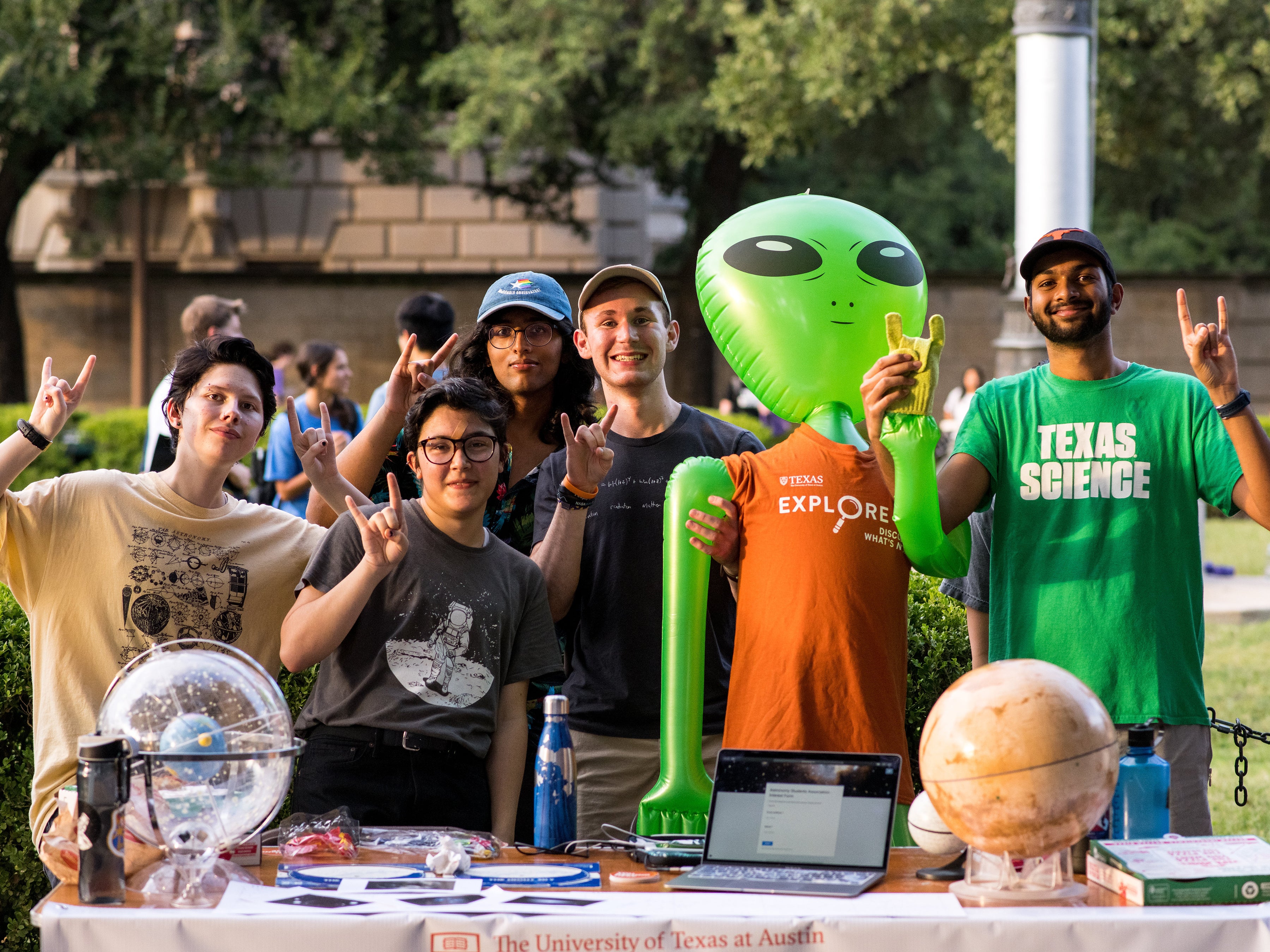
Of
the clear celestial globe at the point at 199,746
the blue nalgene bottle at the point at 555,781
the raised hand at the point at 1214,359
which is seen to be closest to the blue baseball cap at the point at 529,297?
the blue nalgene bottle at the point at 555,781

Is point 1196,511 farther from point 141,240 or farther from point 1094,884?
point 141,240

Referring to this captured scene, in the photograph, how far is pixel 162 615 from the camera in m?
3.51

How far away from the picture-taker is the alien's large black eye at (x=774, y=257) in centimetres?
351

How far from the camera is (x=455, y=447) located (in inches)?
138

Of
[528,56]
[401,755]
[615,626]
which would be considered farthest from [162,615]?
[528,56]

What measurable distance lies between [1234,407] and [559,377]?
76.6 inches

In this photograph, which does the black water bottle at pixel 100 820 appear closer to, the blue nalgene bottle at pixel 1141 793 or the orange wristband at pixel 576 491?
the orange wristband at pixel 576 491

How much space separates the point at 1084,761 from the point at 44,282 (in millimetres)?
20092

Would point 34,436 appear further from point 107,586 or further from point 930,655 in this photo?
point 930,655

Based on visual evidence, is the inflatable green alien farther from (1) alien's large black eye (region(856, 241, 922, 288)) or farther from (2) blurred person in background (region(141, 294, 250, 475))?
(2) blurred person in background (region(141, 294, 250, 475))

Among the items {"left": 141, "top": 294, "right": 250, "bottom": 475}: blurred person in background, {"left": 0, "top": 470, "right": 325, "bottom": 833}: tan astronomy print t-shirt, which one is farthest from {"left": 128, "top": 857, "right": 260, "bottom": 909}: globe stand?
{"left": 141, "top": 294, "right": 250, "bottom": 475}: blurred person in background

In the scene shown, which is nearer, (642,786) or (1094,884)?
(1094,884)

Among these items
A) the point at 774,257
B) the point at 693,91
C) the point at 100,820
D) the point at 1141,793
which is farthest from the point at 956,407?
the point at 100,820

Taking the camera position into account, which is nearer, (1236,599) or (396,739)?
(396,739)
